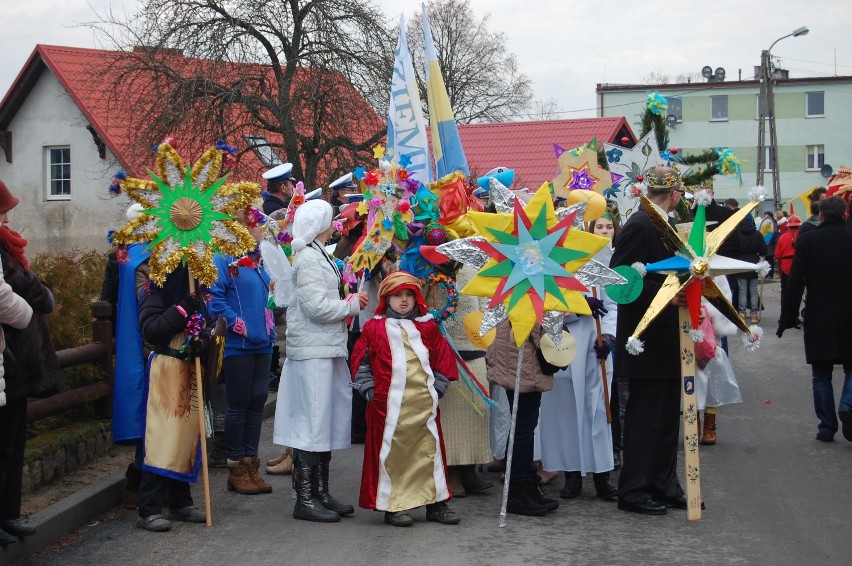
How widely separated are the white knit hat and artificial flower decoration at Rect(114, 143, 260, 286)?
0.35 meters

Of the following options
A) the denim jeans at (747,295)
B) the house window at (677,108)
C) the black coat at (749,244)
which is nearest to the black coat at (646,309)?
the black coat at (749,244)

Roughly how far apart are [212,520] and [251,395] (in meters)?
1.06

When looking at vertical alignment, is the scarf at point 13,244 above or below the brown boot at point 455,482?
above

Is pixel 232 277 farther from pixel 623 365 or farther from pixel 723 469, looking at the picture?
pixel 723 469

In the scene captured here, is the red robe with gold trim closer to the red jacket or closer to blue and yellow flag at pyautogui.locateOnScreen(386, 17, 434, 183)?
blue and yellow flag at pyautogui.locateOnScreen(386, 17, 434, 183)

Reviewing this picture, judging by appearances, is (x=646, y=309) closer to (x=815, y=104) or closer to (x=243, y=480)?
(x=243, y=480)

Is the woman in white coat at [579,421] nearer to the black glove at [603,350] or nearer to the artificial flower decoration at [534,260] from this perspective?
the black glove at [603,350]

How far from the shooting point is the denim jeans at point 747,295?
61.4ft

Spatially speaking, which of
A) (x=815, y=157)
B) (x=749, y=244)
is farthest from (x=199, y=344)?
(x=815, y=157)

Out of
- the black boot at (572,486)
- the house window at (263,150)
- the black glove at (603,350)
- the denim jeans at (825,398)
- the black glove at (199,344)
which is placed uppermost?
the house window at (263,150)

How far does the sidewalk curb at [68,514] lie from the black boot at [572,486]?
308 cm

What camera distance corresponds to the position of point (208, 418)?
23.7 ft

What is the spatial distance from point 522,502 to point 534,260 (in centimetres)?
164

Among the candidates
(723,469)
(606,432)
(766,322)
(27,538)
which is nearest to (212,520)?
(27,538)
